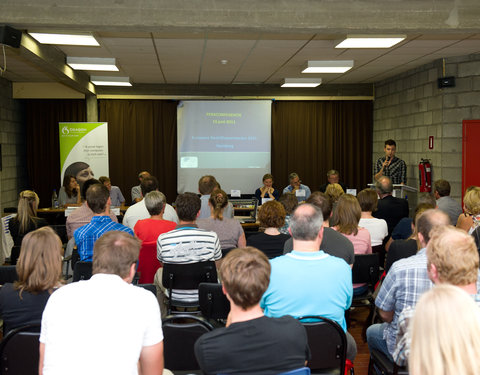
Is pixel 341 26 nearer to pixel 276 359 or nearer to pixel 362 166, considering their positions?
pixel 276 359

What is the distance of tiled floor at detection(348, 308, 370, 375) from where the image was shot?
345 centimetres

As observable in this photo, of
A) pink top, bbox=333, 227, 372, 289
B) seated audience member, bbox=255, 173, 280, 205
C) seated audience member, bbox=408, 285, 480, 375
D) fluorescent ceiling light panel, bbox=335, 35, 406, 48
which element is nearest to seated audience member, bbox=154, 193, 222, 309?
pink top, bbox=333, 227, 372, 289

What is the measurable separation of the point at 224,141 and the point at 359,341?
6.55 m

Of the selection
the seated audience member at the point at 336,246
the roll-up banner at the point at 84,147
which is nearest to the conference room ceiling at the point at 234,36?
the roll-up banner at the point at 84,147

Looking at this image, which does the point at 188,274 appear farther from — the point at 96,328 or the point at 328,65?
the point at 328,65

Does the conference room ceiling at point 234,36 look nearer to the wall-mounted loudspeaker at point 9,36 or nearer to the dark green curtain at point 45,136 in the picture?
the wall-mounted loudspeaker at point 9,36

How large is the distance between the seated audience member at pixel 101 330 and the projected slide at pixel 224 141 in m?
8.19

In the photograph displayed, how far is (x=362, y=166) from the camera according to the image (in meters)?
10.4

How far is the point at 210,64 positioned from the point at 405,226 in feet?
15.0

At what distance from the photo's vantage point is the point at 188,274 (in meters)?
3.40

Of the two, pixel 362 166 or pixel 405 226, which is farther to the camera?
pixel 362 166

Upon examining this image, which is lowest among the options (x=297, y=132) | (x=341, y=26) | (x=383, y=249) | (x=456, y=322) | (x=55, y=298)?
(x=383, y=249)

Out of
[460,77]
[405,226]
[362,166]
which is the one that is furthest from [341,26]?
[362,166]

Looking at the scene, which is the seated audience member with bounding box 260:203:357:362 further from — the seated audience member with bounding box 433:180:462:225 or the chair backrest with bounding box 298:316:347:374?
the seated audience member with bounding box 433:180:462:225
